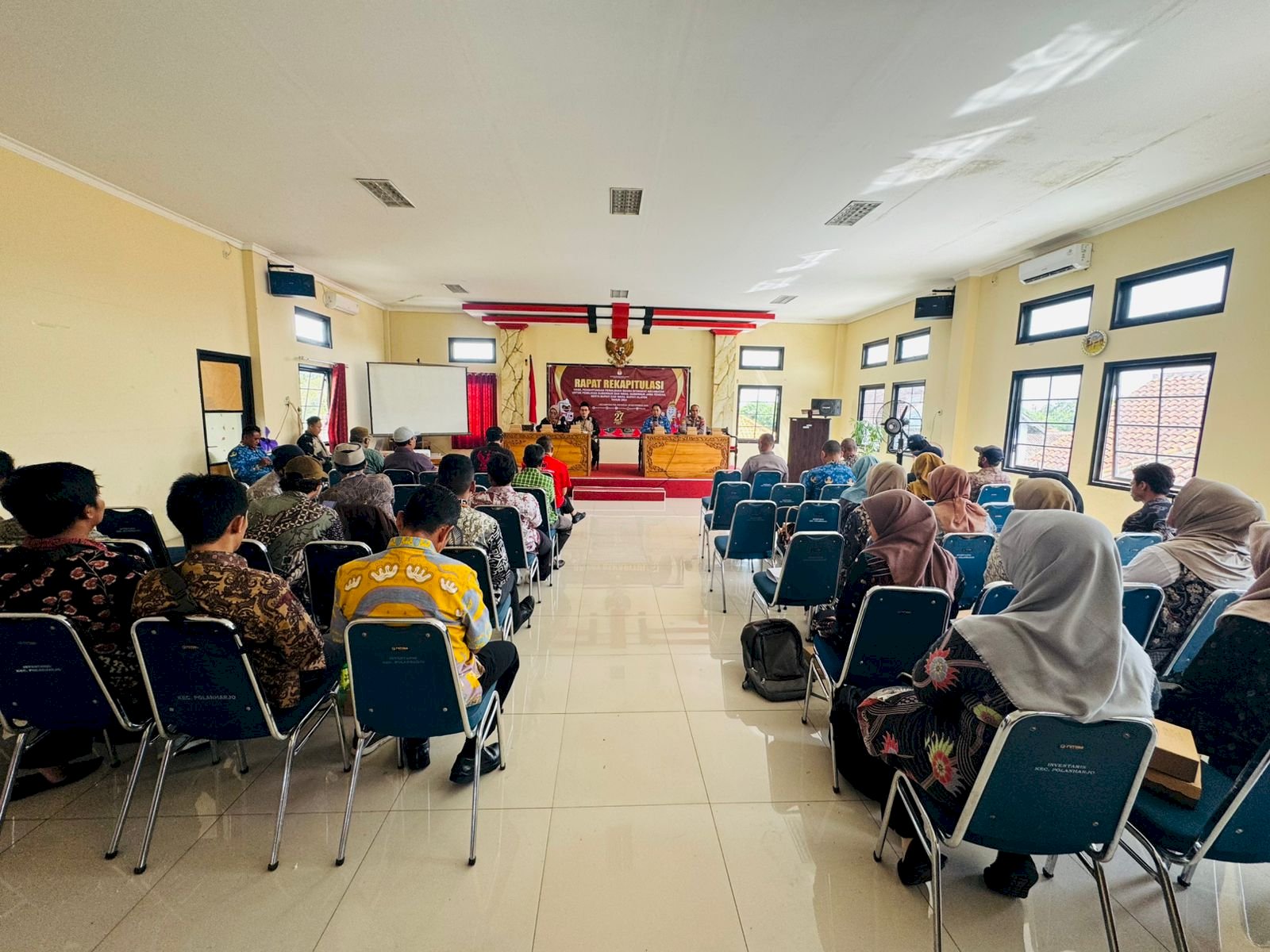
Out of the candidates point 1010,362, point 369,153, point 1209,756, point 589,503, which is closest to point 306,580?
point 369,153

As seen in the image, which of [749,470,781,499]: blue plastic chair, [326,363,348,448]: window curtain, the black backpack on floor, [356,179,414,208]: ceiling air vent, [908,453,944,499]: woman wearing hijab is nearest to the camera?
the black backpack on floor

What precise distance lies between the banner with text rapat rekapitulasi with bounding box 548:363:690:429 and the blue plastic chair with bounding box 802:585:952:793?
8.39 meters

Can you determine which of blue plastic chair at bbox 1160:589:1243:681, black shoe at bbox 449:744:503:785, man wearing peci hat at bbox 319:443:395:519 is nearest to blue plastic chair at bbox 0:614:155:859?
black shoe at bbox 449:744:503:785

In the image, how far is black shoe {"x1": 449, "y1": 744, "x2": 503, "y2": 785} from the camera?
1.97 metres

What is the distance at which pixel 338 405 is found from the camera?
320 inches

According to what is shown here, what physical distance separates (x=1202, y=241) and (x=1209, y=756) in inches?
193

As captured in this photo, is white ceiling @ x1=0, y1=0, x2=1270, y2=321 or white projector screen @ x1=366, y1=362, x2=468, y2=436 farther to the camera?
white projector screen @ x1=366, y1=362, x2=468, y2=436

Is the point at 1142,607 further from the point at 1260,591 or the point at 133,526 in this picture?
the point at 133,526

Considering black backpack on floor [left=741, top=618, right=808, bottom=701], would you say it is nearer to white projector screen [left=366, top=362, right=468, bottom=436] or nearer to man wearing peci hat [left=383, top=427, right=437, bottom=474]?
man wearing peci hat [left=383, top=427, right=437, bottom=474]

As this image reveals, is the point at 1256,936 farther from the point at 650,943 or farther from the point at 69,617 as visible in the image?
the point at 69,617

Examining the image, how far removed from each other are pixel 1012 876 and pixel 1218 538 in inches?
66.6

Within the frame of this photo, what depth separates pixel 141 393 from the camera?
455 centimetres

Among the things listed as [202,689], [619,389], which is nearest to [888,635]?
[202,689]

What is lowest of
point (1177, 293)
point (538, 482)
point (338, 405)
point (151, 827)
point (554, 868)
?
point (554, 868)
